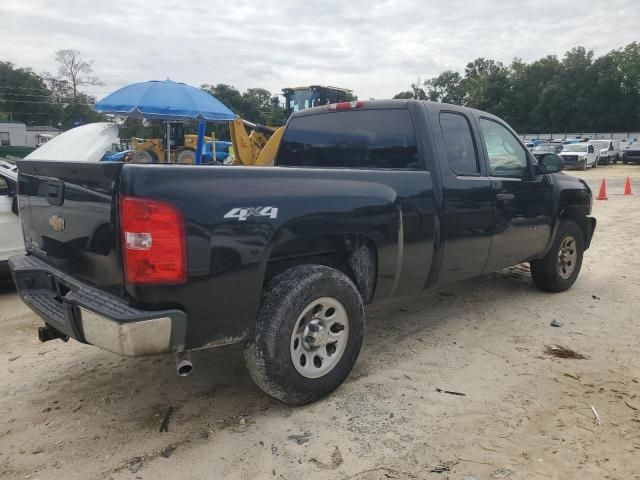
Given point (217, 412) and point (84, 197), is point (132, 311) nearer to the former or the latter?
point (84, 197)

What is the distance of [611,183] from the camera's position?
21.2 metres

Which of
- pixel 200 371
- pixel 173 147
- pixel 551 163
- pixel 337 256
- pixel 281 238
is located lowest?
pixel 200 371

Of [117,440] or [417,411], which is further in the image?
[417,411]

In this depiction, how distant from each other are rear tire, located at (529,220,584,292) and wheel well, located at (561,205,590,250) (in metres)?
0.07

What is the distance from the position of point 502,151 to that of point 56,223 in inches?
150

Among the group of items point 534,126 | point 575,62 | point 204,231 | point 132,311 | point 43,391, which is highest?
point 575,62

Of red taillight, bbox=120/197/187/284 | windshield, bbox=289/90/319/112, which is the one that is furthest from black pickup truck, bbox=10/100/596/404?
windshield, bbox=289/90/319/112

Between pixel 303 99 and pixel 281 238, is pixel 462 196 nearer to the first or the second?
pixel 281 238

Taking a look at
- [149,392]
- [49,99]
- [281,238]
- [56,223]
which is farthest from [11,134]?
[281,238]

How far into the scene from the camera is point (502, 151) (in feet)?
15.7

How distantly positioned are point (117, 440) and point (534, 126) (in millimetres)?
83742

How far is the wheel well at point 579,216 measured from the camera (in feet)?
18.3

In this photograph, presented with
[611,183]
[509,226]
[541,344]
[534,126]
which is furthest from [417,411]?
[534,126]

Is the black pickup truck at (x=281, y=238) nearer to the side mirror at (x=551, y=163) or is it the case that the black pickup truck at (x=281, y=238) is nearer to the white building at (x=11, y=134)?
the side mirror at (x=551, y=163)
